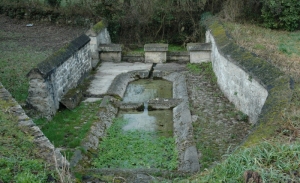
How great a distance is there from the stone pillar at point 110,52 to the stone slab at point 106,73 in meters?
0.38

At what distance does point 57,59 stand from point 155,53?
6.35 meters

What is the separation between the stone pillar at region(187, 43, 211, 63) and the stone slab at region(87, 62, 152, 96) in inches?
75.1

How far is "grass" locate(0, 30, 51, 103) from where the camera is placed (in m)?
9.98

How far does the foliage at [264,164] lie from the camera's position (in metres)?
3.71

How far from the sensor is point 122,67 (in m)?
14.2

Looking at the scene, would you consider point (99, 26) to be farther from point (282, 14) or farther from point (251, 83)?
point (251, 83)

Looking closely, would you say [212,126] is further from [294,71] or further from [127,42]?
[127,42]

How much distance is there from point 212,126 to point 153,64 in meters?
6.95

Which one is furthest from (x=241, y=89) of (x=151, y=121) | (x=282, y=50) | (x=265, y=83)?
(x=282, y=50)

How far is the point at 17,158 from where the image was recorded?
445 centimetres

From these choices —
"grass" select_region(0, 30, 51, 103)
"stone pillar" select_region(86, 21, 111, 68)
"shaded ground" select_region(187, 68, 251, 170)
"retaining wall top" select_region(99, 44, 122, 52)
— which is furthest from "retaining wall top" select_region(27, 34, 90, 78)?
"shaded ground" select_region(187, 68, 251, 170)

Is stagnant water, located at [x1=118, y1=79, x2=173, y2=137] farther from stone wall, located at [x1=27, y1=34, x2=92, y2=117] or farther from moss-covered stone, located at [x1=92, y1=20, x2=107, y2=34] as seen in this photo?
moss-covered stone, located at [x1=92, y1=20, x2=107, y2=34]

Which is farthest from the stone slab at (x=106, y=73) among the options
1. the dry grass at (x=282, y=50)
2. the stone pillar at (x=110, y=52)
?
the dry grass at (x=282, y=50)

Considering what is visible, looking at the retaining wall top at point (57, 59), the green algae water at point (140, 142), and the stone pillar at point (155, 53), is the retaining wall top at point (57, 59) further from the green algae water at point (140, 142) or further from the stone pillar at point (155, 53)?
the stone pillar at point (155, 53)
